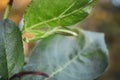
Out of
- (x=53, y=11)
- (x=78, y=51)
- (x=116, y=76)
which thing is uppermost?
(x=53, y=11)

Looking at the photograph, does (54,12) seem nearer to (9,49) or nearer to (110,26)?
(9,49)

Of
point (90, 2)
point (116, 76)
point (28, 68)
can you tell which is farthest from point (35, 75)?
point (116, 76)

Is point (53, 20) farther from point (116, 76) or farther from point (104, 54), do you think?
point (116, 76)

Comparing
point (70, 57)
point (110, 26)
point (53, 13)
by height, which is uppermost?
point (53, 13)

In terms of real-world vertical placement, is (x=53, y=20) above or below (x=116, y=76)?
above

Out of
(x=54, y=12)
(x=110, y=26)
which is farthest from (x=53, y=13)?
(x=110, y=26)

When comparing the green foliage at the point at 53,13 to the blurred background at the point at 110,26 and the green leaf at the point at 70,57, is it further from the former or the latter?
the blurred background at the point at 110,26
